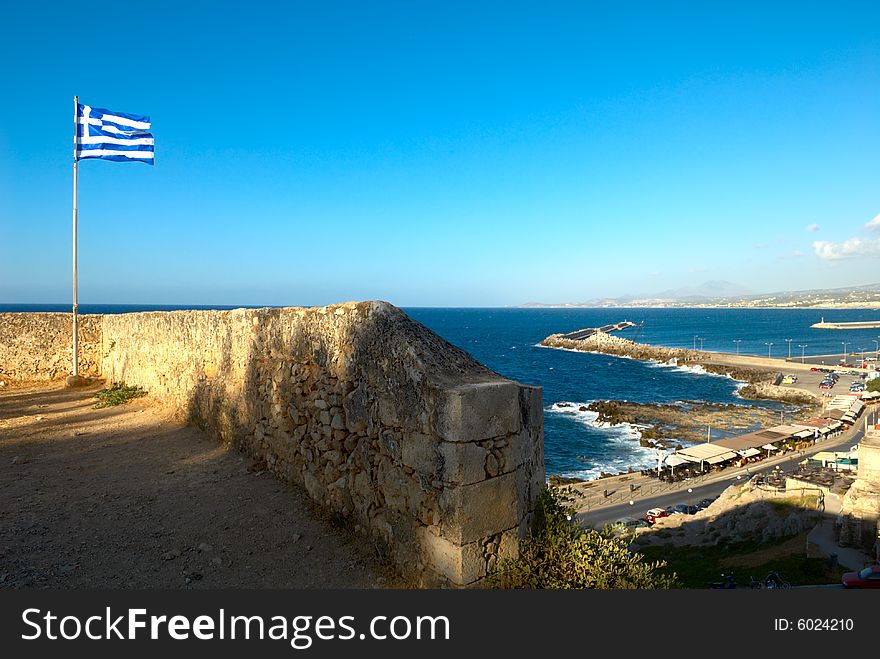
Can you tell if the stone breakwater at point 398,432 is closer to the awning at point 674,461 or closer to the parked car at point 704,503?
the parked car at point 704,503

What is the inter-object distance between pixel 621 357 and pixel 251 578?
279 feet

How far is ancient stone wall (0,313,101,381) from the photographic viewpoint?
1241cm

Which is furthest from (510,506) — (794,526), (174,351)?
(794,526)

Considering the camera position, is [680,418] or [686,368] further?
[686,368]

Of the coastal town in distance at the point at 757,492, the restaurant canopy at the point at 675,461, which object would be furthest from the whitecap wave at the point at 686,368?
the restaurant canopy at the point at 675,461

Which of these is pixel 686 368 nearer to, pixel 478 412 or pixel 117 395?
pixel 117 395

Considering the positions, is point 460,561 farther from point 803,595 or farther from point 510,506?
point 803,595

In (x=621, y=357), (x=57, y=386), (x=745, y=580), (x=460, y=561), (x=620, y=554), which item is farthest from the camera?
(x=621, y=357)

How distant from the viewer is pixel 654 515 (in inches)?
843

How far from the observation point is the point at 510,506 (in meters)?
3.74

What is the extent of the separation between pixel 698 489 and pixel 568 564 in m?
27.3

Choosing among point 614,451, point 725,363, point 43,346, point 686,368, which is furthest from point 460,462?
point 725,363

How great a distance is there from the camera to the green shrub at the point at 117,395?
9980 millimetres

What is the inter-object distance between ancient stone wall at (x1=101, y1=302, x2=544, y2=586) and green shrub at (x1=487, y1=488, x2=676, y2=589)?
0.13 m
